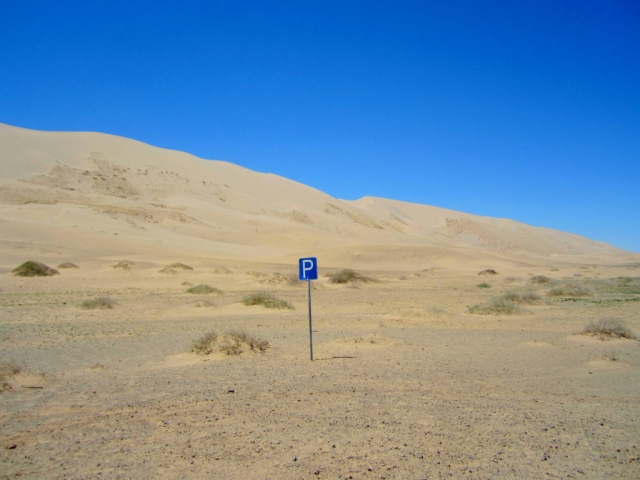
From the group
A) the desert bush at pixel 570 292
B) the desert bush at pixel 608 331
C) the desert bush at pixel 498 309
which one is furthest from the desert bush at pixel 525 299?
the desert bush at pixel 608 331

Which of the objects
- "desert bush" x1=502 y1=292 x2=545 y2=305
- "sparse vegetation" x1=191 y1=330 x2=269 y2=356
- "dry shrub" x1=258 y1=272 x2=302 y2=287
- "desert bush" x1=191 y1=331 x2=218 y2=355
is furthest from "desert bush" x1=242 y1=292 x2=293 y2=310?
"desert bush" x1=502 y1=292 x2=545 y2=305

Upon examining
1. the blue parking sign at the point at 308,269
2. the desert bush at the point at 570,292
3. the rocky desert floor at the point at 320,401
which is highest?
the blue parking sign at the point at 308,269

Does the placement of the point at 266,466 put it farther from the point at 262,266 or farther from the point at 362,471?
the point at 262,266

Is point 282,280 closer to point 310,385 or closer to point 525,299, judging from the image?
point 525,299

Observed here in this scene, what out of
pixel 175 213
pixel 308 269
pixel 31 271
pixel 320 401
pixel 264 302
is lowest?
pixel 320 401

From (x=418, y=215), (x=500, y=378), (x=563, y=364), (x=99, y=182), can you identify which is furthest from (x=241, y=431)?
(x=418, y=215)

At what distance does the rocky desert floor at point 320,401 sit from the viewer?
17.7ft

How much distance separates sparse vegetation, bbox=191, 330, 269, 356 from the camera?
1143cm

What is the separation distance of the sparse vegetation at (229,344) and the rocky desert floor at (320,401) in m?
0.20

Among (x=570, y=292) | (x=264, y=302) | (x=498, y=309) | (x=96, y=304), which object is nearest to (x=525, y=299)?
(x=498, y=309)

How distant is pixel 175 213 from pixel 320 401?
220 ft

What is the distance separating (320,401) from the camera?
25.4 ft

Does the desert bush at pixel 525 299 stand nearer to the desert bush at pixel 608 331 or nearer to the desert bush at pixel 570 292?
the desert bush at pixel 570 292

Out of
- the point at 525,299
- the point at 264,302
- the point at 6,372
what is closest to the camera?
the point at 6,372
